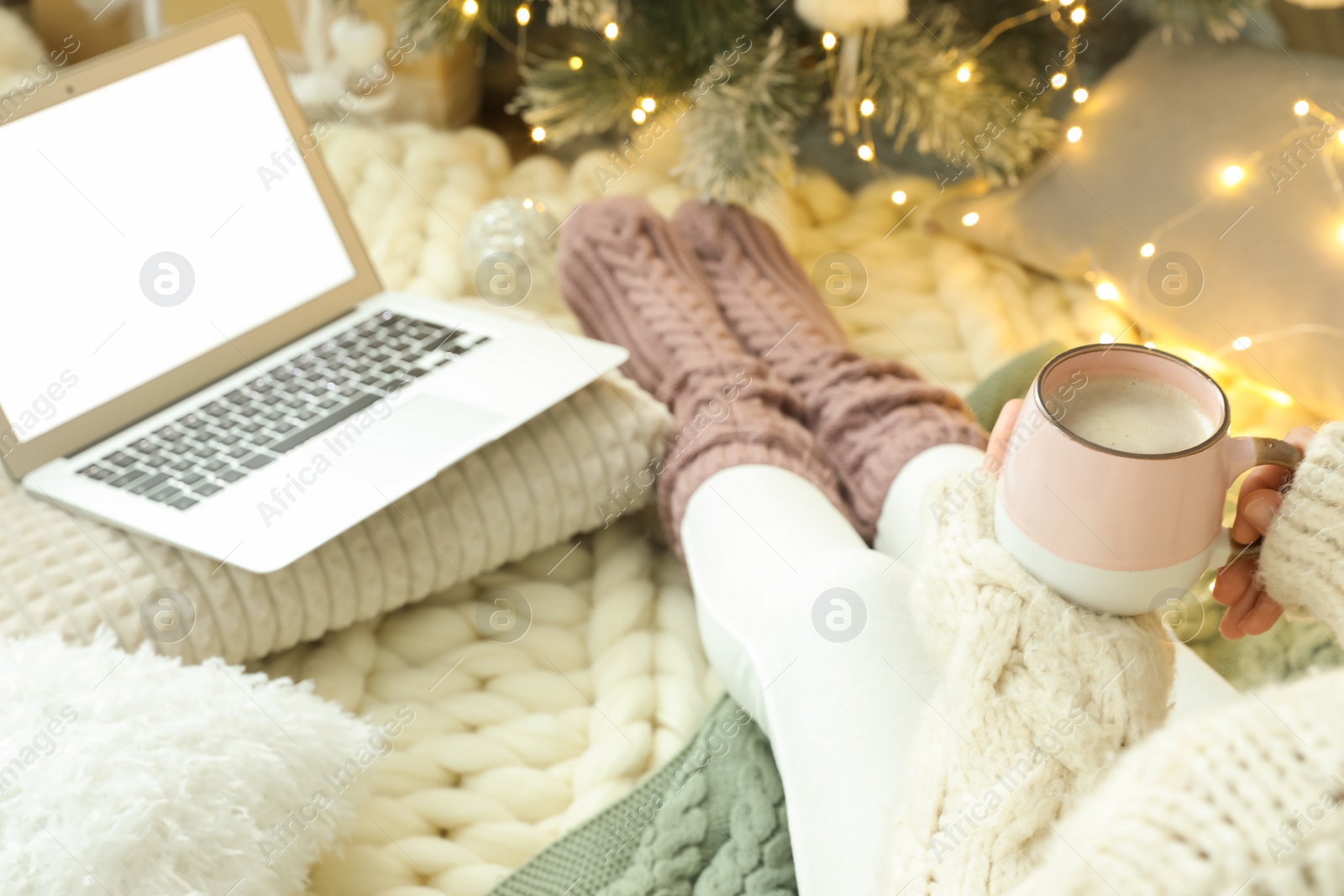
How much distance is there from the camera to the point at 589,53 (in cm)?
107

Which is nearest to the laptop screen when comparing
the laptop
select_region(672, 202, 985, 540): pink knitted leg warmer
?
the laptop

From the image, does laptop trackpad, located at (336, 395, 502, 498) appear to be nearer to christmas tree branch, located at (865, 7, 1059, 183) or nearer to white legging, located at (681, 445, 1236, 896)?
white legging, located at (681, 445, 1236, 896)

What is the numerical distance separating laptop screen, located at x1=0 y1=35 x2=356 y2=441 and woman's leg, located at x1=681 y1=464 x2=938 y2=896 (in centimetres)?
36

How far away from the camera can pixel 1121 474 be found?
44cm

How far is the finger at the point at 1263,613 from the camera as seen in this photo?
50 cm

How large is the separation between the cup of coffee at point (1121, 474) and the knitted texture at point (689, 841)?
225 millimetres

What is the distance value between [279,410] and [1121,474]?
529 mm

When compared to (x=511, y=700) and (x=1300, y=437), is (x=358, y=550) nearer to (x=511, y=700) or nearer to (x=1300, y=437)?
(x=511, y=700)

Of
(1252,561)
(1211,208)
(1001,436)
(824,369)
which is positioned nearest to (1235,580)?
(1252,561)

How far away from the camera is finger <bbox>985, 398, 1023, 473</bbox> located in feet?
1.69

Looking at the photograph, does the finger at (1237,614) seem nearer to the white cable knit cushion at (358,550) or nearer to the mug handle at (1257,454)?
the mug handle at (1257,454)

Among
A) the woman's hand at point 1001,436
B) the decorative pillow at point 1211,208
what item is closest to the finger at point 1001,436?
the woman's hand at point 1001,436

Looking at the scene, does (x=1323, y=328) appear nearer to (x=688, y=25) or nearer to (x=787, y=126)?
(x=787, y=126)

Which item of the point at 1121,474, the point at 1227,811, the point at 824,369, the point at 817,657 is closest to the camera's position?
the point at 1227,811
